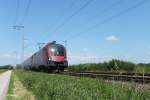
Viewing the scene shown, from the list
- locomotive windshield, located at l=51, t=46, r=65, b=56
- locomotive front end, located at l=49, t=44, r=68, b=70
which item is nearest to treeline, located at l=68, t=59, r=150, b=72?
locomotive front end, located at l=49, t=44, r=68, b=70

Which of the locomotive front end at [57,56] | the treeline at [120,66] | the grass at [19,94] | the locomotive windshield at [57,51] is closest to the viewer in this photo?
the grass at [19,94]

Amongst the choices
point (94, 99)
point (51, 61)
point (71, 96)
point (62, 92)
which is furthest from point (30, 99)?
point (51, 61)

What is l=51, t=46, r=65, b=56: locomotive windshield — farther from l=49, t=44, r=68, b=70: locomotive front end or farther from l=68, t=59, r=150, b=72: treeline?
l=68, t=59, r=150, b=72: treeline

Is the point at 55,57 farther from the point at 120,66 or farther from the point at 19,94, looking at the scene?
the point at 19,94

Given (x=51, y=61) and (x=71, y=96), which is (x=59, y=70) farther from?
(x=71, y=96)

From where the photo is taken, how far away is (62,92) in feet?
44.3

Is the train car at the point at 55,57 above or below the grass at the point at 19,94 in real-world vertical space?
above

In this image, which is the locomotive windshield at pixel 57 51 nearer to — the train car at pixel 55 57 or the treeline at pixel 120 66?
the train car at pixel 55 57

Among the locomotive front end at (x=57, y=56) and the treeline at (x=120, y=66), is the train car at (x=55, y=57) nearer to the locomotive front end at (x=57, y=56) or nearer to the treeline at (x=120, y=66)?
the locomotive front end at (x=57, y=56)

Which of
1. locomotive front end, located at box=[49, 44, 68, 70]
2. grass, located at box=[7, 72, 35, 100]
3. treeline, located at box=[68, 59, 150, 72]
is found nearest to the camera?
grass, located at box=[7, 72, 35, 100]

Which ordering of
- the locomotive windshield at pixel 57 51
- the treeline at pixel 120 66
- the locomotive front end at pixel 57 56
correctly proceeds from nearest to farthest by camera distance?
the treeline at pixel 120 66
the locomotive front end at pixel 57 56
the locomotive windshield at pixel 57 51

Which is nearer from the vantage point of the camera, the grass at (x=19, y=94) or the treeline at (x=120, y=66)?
the grass at (x=19, y=94)

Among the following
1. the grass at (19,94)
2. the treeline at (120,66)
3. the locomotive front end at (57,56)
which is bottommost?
the grass at (19,94)

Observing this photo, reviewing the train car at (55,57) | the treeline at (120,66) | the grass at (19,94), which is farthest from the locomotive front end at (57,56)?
the grass at (19,94)
